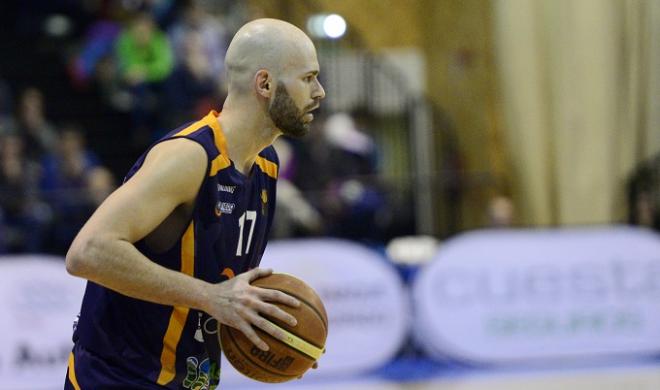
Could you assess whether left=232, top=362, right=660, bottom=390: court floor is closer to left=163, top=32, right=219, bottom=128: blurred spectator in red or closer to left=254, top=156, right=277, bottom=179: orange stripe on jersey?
left=163, top=32, right=219, bottom=128: blurred spectator in red

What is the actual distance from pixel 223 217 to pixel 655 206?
27.8 feet

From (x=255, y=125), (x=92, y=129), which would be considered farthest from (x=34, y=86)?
(x=255, y=125)

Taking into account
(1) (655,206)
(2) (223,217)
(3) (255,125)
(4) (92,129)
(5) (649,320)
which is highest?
(3) (255,125)

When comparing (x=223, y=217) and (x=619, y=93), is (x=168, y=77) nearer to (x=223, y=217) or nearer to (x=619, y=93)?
(x=619, y=93)

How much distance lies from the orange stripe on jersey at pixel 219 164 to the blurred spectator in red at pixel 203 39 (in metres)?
8.93

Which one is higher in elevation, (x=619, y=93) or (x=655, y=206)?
(x=619, y=93)

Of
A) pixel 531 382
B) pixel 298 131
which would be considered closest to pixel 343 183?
pixel 531 382

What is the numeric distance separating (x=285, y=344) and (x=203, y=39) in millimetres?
9581

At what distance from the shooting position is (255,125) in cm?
352

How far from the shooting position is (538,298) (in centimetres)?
947

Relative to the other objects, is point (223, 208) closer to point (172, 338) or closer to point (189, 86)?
point (172, 338)

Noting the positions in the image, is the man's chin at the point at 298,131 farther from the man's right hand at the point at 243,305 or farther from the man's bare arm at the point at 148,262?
the man's right hand at the point at 243,305

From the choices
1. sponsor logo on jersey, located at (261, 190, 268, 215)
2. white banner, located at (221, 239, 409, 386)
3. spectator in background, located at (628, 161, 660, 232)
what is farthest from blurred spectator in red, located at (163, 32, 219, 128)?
sponsor logo on jersey, located at (261, 190, 268, 215)

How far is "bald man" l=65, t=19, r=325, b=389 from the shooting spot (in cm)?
309
